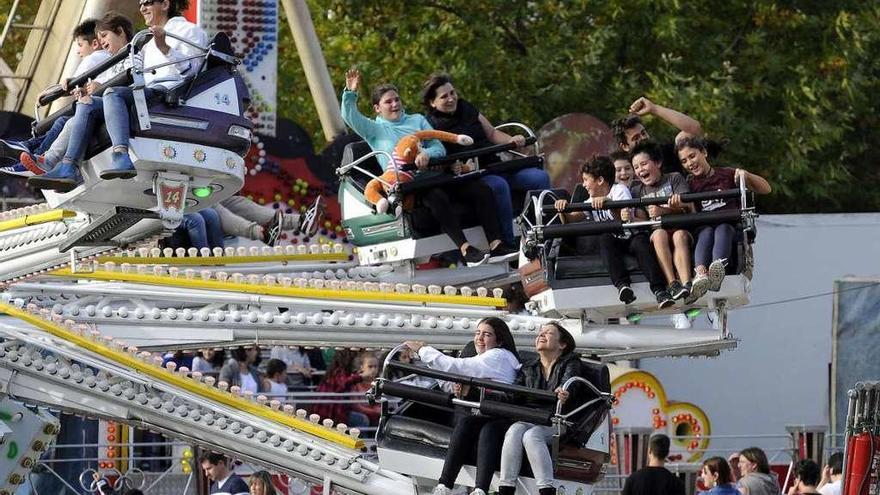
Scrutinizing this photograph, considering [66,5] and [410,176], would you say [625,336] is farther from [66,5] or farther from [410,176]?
[66,5]

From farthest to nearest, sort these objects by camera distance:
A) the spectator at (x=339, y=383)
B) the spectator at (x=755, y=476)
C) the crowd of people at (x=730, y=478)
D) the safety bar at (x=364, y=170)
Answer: the spectator at (x=339, y=383), the safety bar at (x=364, y=170), the spectator at (x=755, y=476), the crowd of people at (x=730, y=478)

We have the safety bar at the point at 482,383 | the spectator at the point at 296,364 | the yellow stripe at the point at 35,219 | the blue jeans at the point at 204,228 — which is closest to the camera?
the safety bar at the point at 482,383

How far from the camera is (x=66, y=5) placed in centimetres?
2088

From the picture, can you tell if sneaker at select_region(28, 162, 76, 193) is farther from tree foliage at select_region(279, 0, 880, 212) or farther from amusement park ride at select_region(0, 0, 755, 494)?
tree foliage at select_region(279, 0, 880, 212)

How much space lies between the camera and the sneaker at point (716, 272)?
14.4 meters

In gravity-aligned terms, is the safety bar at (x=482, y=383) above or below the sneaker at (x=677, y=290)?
below

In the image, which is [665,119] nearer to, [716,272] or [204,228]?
[716,272]

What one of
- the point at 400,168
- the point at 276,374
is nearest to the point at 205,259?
the point at 400,168

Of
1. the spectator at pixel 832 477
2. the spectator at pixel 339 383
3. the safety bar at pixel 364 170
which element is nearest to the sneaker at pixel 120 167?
the safety bar at pixel 364 170

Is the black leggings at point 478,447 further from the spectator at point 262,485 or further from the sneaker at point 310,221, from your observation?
the sneaker at point 310,221

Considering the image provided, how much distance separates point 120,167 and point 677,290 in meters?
3.67

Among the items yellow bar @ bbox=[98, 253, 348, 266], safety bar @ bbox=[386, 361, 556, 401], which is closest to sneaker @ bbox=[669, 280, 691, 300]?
safety bar @ bbox=[386, 361, 556, 401]

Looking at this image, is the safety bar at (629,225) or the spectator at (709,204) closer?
the spectator at (709,204)

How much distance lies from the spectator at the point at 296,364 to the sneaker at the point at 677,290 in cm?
621
